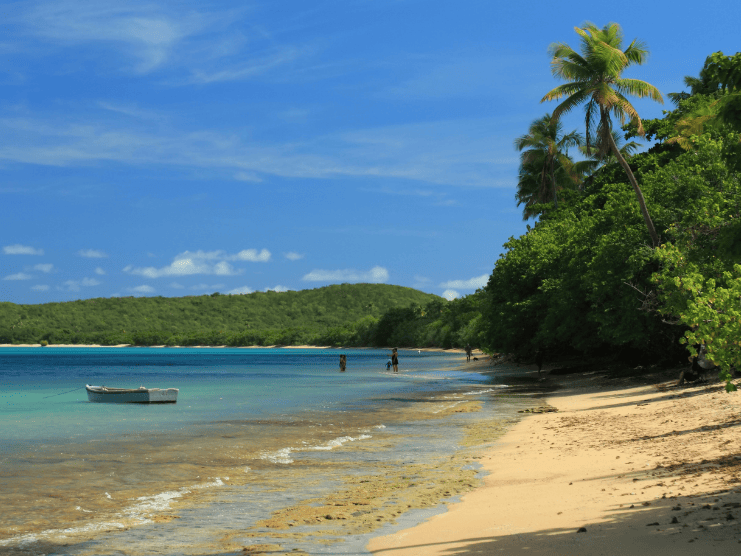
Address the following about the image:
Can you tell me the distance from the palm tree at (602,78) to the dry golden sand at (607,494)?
1719cm

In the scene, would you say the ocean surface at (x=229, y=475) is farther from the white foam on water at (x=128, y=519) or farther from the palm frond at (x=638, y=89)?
the palm frond at (x=638, y=89)

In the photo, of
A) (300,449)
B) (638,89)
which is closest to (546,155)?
(638,89)

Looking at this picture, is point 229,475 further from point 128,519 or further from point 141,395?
point 141,395

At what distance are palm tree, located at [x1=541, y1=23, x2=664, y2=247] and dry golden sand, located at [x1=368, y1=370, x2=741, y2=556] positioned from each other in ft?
56.4

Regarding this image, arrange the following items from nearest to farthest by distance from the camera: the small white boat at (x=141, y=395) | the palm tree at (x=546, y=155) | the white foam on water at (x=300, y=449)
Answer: the white foam on water at (x=300, y=449)
the small white boat at (x=141, y=395)
the palm tree at (x=546, y=155)

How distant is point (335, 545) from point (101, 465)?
9.85 m

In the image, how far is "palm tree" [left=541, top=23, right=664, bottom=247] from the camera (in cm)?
3216

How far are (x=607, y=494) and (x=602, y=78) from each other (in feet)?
86.2

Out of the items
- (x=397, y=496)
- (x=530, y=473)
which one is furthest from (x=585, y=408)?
(x=397, y=496)

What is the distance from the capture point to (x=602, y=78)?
3247 cm

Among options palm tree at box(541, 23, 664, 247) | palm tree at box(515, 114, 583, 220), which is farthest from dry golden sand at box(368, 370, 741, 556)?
palm tree at box(515, 114, 583, 220)

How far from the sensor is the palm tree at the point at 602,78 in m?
32.2

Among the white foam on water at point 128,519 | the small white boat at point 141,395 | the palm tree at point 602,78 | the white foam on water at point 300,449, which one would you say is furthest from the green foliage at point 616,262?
the small white boat at point 141,395

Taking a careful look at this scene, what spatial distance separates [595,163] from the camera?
6419 centimetres
